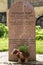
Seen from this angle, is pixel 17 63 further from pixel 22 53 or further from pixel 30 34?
pixel 30 34

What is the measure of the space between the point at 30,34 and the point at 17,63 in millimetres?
Answer: 915

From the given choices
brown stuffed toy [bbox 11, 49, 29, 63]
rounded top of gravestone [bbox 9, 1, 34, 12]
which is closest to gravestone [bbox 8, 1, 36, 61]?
rounded top of gravestone [bbox 9, 1, 34, 12]

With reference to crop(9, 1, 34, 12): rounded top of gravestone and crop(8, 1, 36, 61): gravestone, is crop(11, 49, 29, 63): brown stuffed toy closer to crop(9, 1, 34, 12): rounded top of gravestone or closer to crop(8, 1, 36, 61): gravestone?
crop(8, 1, 36, 61): gravestone

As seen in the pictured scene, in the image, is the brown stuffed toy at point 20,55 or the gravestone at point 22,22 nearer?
the brown stuffed toy at point 20,55

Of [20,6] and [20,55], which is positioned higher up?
[20,6]

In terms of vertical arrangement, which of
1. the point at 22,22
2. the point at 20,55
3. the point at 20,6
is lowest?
the point at 20,55

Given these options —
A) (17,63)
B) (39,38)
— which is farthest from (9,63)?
(39,38)

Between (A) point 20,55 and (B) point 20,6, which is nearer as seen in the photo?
(A) point 20,55

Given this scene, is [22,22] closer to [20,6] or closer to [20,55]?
[20,6]

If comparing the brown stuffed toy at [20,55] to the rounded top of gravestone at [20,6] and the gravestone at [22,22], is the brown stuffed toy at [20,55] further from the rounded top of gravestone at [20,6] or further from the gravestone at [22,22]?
the rounded top of gravestone at [20,6]

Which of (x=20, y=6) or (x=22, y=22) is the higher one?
(x=20, y=6)

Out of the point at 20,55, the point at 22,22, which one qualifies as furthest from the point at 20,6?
the point at 20,55

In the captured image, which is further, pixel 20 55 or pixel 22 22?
pixel 22 22

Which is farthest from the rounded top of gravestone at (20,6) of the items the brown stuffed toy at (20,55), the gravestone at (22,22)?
the brown stuffed toy at (20,55)
